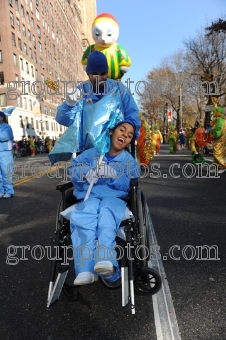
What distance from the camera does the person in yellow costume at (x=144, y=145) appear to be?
938cm

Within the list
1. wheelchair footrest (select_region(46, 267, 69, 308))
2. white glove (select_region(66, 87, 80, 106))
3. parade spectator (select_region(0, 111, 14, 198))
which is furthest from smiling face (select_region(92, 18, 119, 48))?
wheelchair footrest (select_region(46, 267, 69, 308))

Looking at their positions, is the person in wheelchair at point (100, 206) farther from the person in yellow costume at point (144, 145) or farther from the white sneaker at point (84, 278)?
the person in yellow costume at point (144, 145)

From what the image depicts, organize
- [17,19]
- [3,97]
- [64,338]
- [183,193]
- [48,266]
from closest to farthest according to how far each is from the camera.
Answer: [64,338] < [48,266] < [183,193] < [3,97] < [17,19]

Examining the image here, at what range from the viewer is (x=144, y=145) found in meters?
9.77

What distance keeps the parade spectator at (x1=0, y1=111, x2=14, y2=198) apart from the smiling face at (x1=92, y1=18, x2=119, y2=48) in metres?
2.98

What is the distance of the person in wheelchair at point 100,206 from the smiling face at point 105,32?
1.96m

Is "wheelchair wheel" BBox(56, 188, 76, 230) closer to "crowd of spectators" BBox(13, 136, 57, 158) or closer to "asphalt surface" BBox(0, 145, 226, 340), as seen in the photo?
"asphalt surface" BBox(0, 145, 226, 340)

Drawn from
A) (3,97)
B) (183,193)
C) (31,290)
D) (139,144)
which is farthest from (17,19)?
(31,290)

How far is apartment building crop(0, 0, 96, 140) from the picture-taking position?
112 ft

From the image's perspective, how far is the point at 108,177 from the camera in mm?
2506

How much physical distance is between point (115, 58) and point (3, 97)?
33.8 meters

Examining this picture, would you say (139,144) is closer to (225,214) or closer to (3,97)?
(225,214)

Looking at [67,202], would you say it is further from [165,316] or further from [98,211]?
[165,316]

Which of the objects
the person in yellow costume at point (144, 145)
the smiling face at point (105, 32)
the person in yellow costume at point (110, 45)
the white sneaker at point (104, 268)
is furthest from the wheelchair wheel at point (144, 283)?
the person in yellow costume at point (144, 145)
